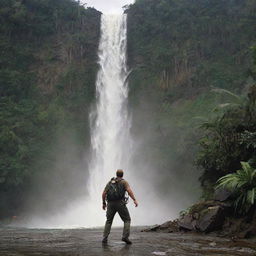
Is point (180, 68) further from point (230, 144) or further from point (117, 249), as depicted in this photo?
point (117, 249)

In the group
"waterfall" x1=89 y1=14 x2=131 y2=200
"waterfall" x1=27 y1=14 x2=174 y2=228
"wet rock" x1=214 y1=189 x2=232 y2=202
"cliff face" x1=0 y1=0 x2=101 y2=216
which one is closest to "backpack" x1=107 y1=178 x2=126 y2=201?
"wet rock" x1=214 y1=189 x2=232 y2=202

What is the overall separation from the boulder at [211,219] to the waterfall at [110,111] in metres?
26.1

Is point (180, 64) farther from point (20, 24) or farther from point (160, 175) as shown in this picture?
point (20, 24)

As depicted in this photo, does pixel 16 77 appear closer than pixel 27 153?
No

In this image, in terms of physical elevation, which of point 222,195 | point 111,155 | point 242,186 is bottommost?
point 222,195

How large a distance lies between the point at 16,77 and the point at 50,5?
45.0 feet

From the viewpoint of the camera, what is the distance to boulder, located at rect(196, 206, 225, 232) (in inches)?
420

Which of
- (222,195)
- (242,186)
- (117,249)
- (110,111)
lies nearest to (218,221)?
(222,195)

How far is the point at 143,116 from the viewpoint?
147 feet

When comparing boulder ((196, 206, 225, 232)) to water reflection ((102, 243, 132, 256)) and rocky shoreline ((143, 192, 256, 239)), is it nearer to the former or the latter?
rocky shoreline ((143, 192, 256, 239))

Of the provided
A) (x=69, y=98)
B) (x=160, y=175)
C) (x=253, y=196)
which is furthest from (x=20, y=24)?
(x=253, y=196)

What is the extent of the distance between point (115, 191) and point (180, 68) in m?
41.7

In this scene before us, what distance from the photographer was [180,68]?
48281mm

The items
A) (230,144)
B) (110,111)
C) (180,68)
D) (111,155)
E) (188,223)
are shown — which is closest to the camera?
(188,223)
